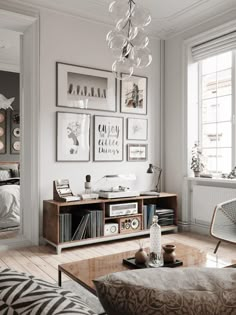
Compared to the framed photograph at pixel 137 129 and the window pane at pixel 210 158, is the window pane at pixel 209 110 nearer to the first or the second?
the window pane at pixel 210 158

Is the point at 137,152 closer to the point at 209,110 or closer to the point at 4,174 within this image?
the point at 209,110

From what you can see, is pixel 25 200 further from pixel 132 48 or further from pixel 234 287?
pixel 234 287

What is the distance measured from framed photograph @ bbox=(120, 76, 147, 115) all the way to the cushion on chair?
12.5ft

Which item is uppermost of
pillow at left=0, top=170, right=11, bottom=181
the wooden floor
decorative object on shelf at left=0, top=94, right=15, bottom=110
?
decorative object on shelf at left=0, top=94, right=15, bottom=110

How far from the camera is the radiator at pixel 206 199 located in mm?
3986

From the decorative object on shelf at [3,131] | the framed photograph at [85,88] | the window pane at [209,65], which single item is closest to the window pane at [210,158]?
the window pane at [209,65]

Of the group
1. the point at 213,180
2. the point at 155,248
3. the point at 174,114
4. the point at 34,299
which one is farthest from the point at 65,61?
the point at 34,299

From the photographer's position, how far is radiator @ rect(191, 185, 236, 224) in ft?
13.1

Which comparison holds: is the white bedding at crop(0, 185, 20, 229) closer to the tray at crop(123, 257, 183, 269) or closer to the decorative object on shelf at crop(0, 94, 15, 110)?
the decorative object on shelf at crop(0, 94, 15, 110)

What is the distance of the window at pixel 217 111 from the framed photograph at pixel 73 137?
161 centimetres

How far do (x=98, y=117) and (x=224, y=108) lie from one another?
1637 millimetres

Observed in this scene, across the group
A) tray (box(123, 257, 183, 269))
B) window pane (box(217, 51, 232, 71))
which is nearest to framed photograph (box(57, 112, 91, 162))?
window pane (box(217, 51, 232, 71))

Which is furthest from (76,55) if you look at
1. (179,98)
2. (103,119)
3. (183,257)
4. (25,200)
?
(183,257)

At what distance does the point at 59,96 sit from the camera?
12.9 feet
